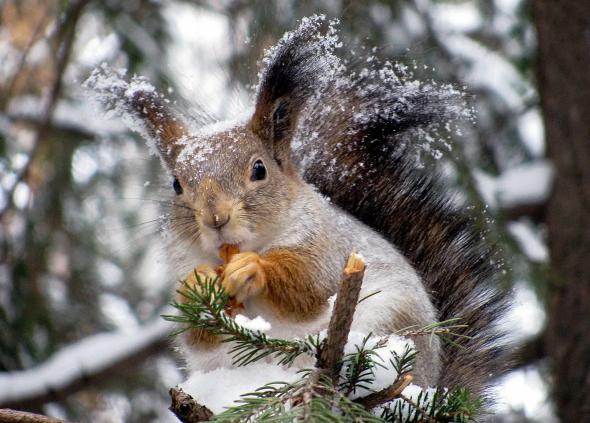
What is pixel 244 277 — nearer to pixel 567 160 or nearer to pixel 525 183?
pixel 567 160

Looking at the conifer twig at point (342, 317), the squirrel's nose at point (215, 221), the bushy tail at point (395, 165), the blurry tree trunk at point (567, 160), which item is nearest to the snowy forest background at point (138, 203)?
the blurry tree trunk at point (567, 160)

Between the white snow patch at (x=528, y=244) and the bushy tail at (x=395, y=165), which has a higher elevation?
the white snow patch at (x=528, y=244)

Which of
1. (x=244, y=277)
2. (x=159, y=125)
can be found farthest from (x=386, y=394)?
(x=159, y=125)

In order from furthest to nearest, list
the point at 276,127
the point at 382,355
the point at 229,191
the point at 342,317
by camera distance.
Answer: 1. the point at 276,127
2. the point at 229,191
3. the point at 382,355
4. the point at 342,317

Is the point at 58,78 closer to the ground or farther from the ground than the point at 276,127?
farther from the ground

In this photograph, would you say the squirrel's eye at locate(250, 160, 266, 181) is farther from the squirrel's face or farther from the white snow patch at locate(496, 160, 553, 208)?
the white snow patch at locate(496, 160, 553, 208)

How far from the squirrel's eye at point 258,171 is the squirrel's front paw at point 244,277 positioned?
0.69 feet

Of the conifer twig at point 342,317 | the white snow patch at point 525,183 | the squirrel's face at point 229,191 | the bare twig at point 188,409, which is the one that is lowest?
the bare twig at point 188,409

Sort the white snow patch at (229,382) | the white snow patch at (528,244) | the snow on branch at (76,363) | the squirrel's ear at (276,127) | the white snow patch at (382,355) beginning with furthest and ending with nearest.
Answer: the snow on branch at (76,363) < the white snow patch at (528,244) < the squirrel's ear at (276,127) < the white snow patch at (229,382) < the white snow patch at (382,355)

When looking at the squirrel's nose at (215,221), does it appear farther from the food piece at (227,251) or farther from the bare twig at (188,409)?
the bare twig at (188,409)

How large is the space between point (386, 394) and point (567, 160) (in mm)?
1332

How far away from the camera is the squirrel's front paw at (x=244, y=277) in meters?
1.34

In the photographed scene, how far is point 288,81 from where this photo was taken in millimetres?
1560

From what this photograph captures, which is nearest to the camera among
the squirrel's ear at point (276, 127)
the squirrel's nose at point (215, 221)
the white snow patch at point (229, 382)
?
the white snow patch at point (229, 382)
